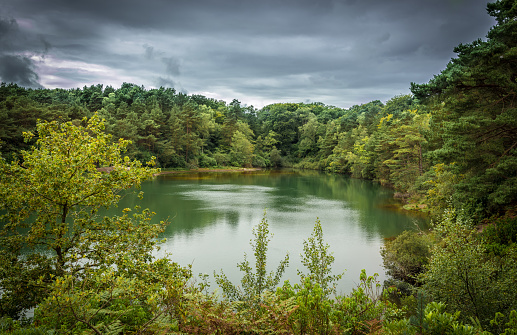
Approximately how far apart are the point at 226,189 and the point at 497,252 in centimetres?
2755

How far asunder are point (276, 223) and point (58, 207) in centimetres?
1446

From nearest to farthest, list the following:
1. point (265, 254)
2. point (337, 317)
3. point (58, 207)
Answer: point (337, 317), point (58, 207), point (265, 254)

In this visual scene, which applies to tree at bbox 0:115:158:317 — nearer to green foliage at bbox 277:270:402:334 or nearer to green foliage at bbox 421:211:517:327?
green foliage at bbox 277:270:402:334

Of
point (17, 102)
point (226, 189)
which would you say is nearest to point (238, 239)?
point (226, 189)

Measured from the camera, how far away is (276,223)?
64.0 ft

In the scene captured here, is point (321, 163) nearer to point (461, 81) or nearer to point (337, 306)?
point (461, 81)

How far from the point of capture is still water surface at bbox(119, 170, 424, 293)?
13312mm

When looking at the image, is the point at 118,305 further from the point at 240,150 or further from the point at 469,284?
the point at 240,150

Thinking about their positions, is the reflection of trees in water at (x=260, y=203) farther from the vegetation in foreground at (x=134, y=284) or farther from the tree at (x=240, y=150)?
the tree at (x=240, y=150)

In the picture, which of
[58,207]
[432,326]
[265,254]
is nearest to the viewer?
[432,326]

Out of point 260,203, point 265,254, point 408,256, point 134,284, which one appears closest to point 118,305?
point 134,284

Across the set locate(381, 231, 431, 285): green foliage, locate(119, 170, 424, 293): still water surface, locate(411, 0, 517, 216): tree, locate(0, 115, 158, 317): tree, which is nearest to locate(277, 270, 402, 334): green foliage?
locate(0, 115, 158, 317): tree

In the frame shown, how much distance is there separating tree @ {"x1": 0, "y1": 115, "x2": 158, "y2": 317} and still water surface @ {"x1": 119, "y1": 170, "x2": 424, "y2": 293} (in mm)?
3525

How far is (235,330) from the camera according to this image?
372 cm
